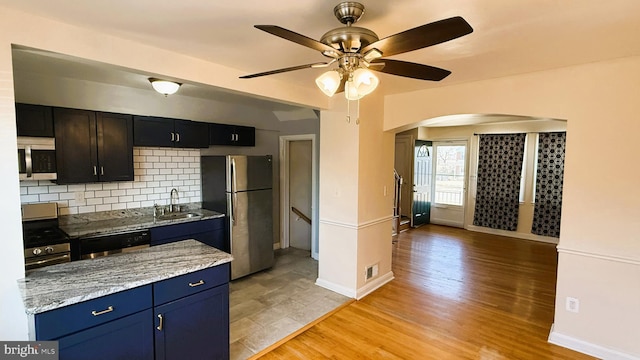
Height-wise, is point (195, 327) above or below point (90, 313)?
below

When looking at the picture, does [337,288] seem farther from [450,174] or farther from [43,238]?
[450,174]

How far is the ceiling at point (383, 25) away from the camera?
153 centimetres

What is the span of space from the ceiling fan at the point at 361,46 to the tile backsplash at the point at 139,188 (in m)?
3.06

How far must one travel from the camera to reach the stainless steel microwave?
2713mm

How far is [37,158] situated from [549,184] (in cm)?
755

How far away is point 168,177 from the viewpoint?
4.00 m

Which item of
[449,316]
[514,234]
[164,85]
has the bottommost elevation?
[449,316]

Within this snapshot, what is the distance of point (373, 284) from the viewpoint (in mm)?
3738

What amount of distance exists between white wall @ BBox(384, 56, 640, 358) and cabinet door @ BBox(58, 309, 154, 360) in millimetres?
3209

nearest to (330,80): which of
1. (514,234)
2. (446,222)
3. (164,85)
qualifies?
(164,85)

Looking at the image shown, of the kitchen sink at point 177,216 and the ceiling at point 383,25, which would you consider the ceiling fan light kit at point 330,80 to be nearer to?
the ceiling at point 383,25

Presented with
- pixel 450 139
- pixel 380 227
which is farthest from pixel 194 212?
pixel 450 139

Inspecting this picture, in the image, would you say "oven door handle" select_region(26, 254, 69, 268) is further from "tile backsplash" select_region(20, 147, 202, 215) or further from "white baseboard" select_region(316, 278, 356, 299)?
"white baseboard" select_region(316, 278, 356, 299)

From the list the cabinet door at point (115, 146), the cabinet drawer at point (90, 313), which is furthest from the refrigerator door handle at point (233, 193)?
the cabinet drawer at point (90, 313)
